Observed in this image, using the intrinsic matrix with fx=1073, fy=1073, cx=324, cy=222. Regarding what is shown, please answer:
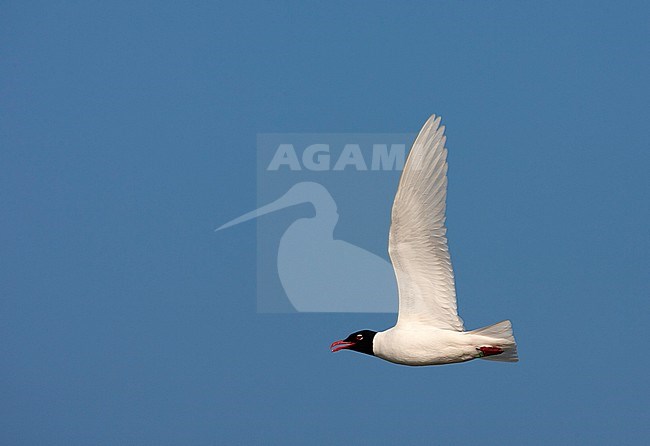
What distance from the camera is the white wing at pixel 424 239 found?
8508 mm

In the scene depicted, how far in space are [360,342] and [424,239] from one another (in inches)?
47.2

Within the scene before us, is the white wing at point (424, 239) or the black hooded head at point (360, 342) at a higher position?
the white wing at point (424, 239)

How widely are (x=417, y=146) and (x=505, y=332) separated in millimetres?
1608

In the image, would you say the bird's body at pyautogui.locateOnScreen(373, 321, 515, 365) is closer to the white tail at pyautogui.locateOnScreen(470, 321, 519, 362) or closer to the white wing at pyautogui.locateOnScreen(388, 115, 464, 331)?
the white tail at pyautogui.locateOnScreen(470, 321, 519, 362)

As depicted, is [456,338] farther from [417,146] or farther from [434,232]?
[417,146]

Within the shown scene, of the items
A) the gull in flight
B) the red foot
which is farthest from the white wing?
the red foot

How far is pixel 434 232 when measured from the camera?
8.64 metres

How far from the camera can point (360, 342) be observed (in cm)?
927

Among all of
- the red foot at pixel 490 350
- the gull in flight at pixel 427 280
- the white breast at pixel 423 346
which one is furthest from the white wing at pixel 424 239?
the red foot at pixel 490 350

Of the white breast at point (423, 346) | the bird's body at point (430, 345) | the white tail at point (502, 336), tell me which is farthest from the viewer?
the white breast at point (423, 346)

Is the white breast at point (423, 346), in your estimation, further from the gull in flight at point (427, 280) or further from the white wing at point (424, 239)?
the white wing at point (424, 239)

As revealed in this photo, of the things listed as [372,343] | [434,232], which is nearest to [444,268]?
[434,232]

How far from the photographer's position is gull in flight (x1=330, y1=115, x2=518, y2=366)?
847 cm

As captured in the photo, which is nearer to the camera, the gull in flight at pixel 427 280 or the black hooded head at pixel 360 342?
the gull in flight at pixel 427 280
